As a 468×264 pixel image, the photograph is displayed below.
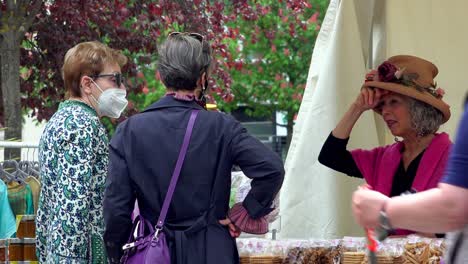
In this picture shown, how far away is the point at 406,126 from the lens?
441 cm

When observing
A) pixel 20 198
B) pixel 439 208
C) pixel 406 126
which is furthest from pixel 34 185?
pixel 439 208

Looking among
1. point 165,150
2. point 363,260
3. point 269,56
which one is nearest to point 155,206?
point 165,150

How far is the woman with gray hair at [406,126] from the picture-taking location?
434 centimetres

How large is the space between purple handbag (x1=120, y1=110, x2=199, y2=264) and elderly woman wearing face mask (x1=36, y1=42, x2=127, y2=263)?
544mm

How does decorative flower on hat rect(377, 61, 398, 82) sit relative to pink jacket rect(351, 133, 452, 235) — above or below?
above

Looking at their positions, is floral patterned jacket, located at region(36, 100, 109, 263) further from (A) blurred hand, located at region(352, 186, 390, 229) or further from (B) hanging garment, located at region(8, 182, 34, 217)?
(A) blurred hand, located at region(352, 186, 390, 229)

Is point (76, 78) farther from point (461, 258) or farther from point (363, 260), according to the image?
point (461, 258)

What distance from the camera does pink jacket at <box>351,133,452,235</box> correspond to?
4.28m

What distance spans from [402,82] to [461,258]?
223 cm

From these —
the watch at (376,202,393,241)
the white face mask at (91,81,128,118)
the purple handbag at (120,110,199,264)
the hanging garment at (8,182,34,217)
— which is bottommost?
the hanging garment at (8,182,34,217)

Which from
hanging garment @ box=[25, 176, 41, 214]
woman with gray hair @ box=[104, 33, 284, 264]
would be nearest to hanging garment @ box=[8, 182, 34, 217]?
hanging garment @ box=[25, 176, 41, 214]

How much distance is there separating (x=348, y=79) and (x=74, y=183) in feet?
6.90

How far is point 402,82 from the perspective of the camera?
4504 millimetres

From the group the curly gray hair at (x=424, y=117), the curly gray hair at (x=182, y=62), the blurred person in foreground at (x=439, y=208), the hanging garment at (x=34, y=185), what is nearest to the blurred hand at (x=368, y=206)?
the blurred person in foreground at (x=439, y=208)
